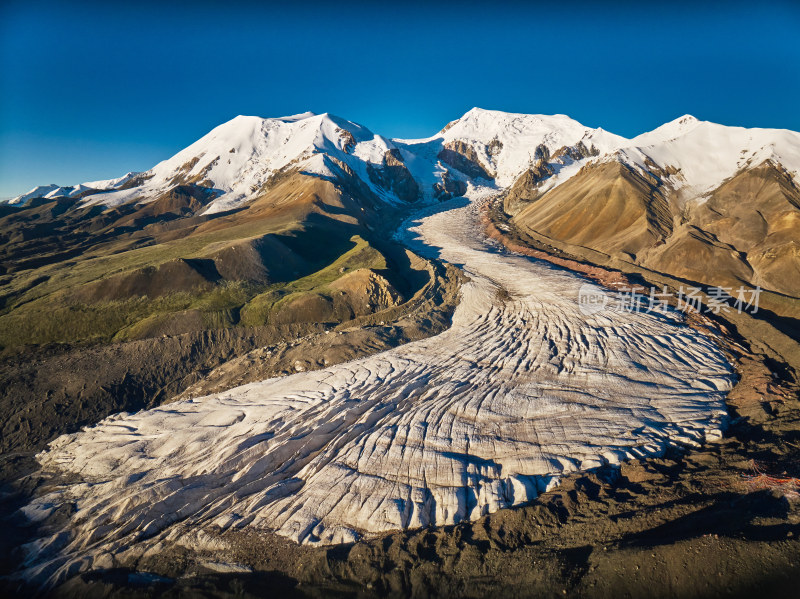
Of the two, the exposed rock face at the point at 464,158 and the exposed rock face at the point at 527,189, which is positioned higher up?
the exposed rock face at the point at 464,158

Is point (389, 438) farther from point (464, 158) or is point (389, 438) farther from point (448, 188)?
point (464, 158)

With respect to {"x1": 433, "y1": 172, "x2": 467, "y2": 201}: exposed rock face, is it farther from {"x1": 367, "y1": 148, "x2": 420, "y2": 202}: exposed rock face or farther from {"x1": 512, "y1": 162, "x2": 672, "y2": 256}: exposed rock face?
{"x1": 512, "y1": 162, "x2": 672, "y2": 256}: exposed rock face

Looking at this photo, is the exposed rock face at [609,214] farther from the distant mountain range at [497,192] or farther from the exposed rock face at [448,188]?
the exposed rock face at [448,188]

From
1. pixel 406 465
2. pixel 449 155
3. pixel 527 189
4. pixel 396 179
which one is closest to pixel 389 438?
pixel 406 465

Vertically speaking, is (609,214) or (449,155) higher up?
(449,155)

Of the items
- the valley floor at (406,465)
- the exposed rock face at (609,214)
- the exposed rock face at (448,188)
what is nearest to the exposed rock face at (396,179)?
the exposed rock face at (448,188)

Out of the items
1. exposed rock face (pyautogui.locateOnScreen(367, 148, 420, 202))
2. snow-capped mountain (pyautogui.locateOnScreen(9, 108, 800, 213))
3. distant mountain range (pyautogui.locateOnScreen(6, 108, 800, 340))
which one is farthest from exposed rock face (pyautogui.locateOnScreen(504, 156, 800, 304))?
exposed rock face (pyautogui.locateOnScreen(367, 148, 420, 202))
